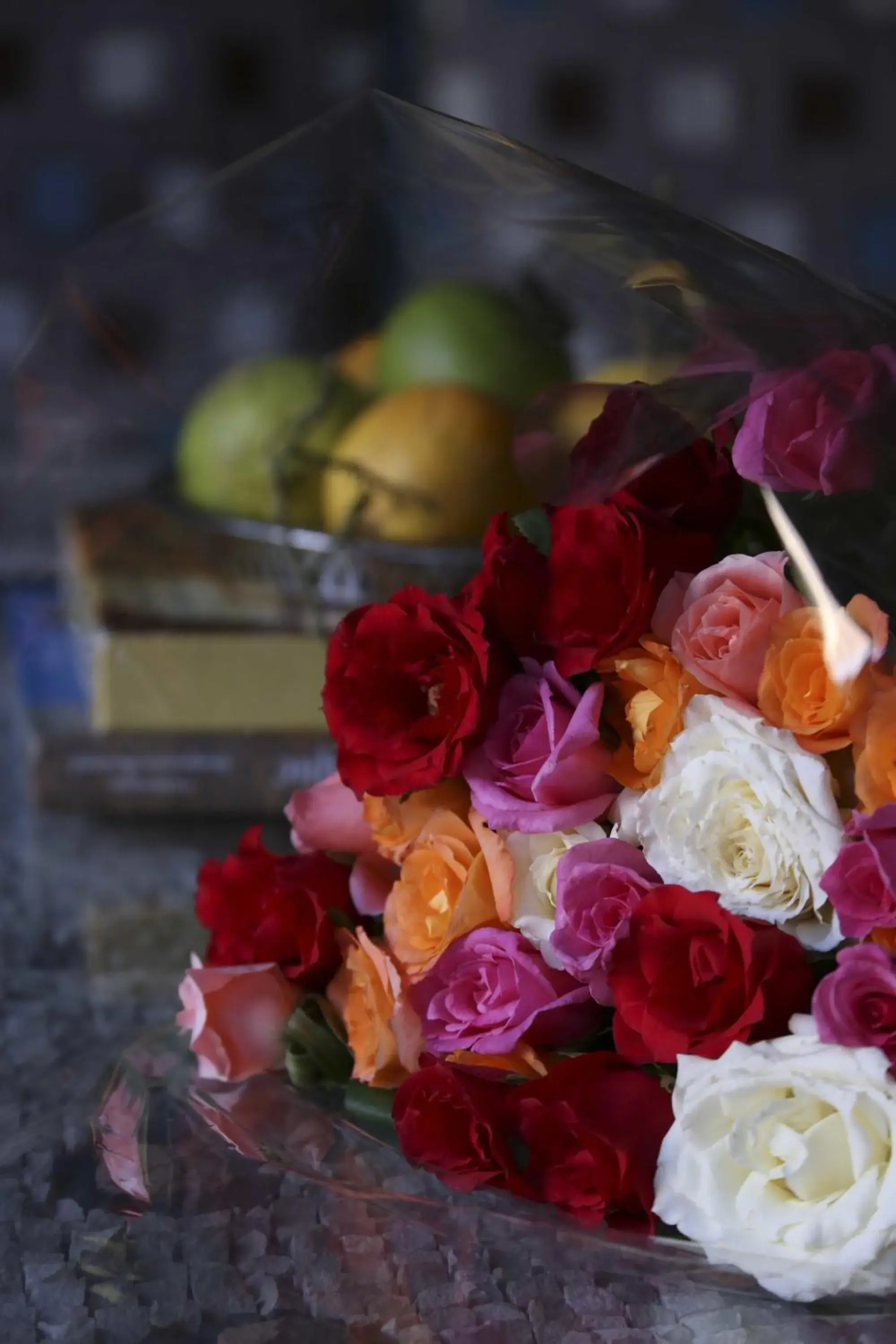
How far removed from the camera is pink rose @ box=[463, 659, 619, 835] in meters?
0.34

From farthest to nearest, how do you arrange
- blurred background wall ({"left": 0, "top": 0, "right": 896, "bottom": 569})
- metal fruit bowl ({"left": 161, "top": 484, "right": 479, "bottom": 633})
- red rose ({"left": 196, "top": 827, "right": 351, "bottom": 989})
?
blurred background wall ({"left": 0, "top": 0, "right": 896, "bottom": 569})
metal fruit bowl ({"left": 161, "top": 484, "right": 479, "bottom": 633})
red rose ({"left": 196, "top": 827, "right": 351, "bottom": 989})

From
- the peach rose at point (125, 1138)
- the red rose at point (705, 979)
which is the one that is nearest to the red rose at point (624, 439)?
the red rose at point (705, 979)

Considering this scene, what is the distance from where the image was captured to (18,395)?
604 mm

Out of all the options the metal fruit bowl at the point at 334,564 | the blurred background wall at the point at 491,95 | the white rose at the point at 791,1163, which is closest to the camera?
the white rose at the point at 791,1163

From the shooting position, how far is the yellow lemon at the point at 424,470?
447 mm

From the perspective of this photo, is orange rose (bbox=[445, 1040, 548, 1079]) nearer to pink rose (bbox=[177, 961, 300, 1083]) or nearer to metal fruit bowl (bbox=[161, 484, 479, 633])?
pink rose (bbox=[177, 961, 300, 1083])

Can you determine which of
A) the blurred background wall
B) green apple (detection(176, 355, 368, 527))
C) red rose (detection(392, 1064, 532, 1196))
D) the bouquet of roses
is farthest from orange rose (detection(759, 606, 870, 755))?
the blurred background wall

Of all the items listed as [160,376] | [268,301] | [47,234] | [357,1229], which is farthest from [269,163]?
[47,234]

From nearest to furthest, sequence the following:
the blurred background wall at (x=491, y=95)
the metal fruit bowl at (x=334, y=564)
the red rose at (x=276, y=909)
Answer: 1. the red rose at (x=276, y=909)
2. the metal fruit bowl at (x=334, y=564)
3. the blurred background wall at (x=491, y=95)

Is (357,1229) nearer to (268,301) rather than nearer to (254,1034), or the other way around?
(254,1034)

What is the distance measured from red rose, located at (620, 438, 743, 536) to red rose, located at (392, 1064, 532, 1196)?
0.14 m

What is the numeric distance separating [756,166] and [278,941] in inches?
52.1

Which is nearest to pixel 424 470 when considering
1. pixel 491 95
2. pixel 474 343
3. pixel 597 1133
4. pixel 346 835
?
pixel 474 343

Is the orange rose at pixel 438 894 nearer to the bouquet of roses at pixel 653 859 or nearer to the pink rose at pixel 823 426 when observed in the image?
the bouquet of roses at pixel 653 859
